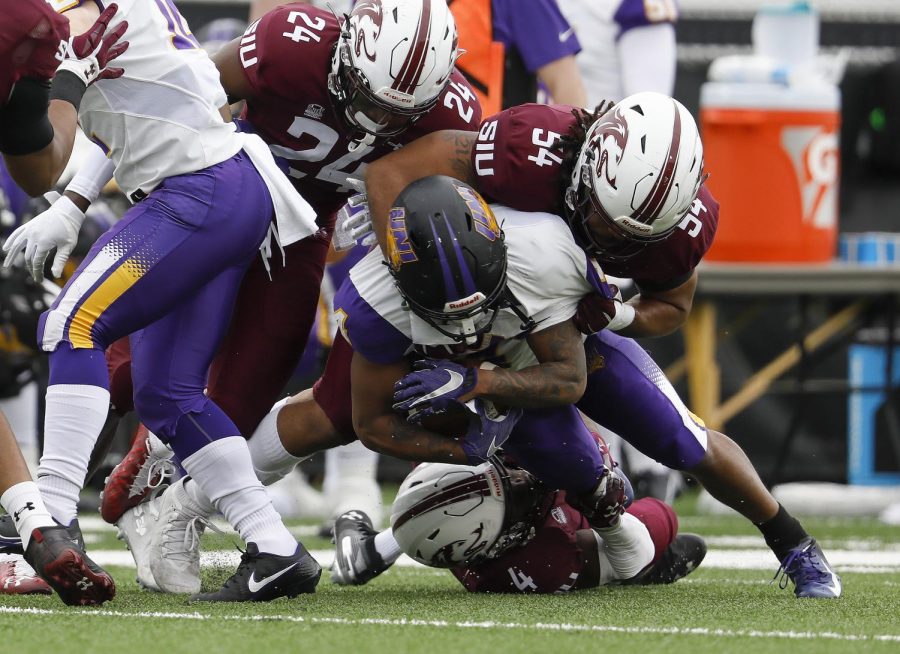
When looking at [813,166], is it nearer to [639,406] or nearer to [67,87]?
[639,406]

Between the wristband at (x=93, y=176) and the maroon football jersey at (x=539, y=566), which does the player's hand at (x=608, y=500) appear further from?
the wristband at (x=93, y=176)

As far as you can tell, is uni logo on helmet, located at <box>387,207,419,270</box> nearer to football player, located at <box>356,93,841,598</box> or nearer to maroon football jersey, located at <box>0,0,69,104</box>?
football player, located at <box>356,93,841,598</box>

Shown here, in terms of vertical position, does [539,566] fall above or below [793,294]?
above

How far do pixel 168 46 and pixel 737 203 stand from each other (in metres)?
3.52

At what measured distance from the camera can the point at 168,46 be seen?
3559 millimetres

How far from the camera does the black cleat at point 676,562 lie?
4031mm

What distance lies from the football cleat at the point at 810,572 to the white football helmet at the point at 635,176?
2.83 feet

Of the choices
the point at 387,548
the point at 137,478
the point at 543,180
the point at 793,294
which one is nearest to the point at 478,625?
the point at 387,548

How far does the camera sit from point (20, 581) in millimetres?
3572

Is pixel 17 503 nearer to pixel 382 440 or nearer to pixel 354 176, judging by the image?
pixel 382 440

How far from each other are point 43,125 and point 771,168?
3946 millimetres

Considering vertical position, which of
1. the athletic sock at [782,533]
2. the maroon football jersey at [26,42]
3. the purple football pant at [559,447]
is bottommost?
the athletic sock at [782,533]

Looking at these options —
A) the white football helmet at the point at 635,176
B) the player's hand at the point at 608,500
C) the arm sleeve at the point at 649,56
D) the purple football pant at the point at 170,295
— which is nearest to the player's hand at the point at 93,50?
the purple football pant at the point at 170,295

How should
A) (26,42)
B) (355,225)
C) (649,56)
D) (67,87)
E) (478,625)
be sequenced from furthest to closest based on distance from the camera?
(649,56) < (355,225) < (67,87) < (26,42) < (478,625)
